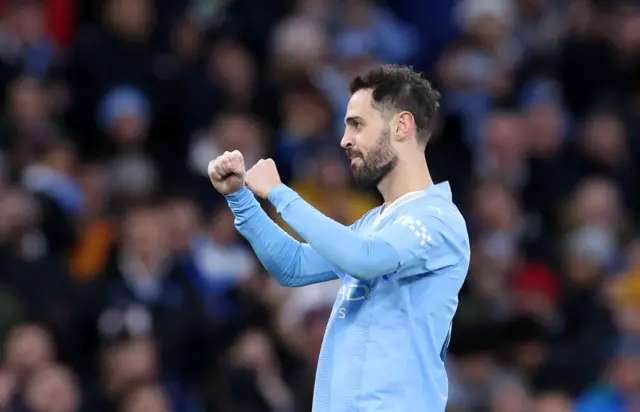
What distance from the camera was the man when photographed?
432 cm

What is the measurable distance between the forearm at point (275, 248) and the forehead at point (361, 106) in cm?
44

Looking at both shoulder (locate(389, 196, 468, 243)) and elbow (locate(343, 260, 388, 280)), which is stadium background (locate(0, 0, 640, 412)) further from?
elbow (locate(343, 260, 388, 280))

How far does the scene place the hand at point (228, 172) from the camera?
172 inches

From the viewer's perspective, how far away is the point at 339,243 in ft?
13.9

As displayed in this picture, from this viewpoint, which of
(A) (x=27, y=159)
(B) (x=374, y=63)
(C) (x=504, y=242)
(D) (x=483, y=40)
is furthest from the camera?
(D) (x=483, y=40)

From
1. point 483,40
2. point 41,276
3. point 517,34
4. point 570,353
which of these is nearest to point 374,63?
point 483,40

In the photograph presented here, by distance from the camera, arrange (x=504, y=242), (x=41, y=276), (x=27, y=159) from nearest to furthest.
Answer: (x=41, y=276), (x=27, y=159), (x=504, y=242)

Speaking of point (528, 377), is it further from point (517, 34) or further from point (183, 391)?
point (517, 34)

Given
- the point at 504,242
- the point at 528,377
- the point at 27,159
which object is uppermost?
the point at 27,159

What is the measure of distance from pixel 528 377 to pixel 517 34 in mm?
3684

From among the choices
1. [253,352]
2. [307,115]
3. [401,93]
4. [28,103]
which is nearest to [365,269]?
[401,93]

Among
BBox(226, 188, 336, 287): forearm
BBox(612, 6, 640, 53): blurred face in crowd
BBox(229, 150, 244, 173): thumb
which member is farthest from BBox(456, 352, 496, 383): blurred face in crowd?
BBox(229, 150, 244, 173): thumb

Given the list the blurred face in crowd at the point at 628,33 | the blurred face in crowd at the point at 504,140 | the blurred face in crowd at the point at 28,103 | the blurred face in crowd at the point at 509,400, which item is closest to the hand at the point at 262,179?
the blurred face in crowd at the point at 509,400

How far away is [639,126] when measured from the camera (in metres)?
10.7
